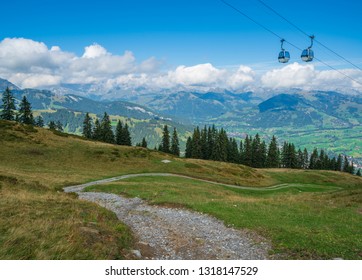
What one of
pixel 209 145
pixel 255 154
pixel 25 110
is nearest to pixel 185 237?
pixel 209 145

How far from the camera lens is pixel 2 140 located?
62062mm

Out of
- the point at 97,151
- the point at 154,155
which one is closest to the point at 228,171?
the point at 154,155

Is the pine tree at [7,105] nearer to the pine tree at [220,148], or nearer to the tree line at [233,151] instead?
the tree line at [233,151]

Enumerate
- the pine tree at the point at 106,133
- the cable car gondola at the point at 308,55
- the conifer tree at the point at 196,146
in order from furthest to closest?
the conifer tree at the point at 196,146, the pine tree at the point at 106,133, the cable car gondola at the point at 308,55

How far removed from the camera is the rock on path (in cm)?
1374

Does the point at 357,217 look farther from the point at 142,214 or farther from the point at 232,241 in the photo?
the point at 142,214

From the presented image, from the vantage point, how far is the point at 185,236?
16.6 metres

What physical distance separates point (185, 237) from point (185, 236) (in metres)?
0.20

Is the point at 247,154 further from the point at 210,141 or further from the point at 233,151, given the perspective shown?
the point at 210,141

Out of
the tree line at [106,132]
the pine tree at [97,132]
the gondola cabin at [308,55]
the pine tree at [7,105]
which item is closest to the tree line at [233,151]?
the tree line at [106,132]

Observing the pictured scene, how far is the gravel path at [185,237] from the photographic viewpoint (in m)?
13.7

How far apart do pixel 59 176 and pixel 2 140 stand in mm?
27813

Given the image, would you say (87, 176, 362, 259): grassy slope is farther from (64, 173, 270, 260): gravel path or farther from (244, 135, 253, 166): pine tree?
(244, 135, 253, 166): pine tree

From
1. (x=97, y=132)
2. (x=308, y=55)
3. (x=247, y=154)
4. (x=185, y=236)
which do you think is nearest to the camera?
Result: (x=185, y=236)
